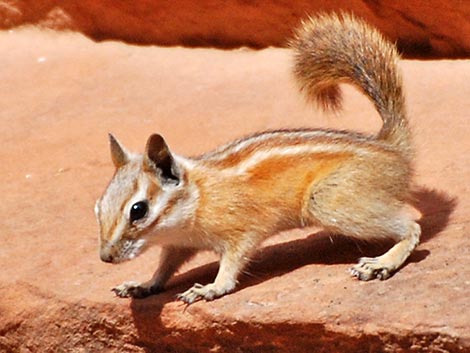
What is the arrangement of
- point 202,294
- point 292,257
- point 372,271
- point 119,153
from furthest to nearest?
point 292,257, point 119,153, point 202,294, point 372,271

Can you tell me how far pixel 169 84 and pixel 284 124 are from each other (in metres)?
1.41

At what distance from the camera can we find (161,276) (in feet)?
16.4

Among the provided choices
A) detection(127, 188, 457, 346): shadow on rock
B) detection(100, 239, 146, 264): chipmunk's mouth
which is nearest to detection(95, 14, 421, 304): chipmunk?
detection(100, 239, 146, 264): chipmunk's mouth

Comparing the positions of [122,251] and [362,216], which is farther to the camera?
[362,216]

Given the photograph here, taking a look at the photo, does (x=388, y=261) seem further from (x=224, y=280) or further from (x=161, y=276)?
(x=161, y=276)

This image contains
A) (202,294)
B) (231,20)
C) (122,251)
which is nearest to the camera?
(122,251)

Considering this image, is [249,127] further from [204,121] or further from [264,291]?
[264,291]

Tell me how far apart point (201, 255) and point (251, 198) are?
86cm

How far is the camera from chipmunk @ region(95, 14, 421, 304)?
14.8 feet

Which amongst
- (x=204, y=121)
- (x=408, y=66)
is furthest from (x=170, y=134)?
(x=408, y=66)

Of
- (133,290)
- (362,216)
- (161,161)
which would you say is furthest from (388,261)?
(133,290)

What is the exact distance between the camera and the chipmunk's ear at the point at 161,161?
4.60 meters

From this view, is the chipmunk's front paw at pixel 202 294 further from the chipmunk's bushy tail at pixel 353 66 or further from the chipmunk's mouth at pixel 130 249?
the chipmunk's bushy tail at pixel 353 66

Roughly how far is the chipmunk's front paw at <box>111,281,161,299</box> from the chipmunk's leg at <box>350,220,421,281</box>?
96cm
